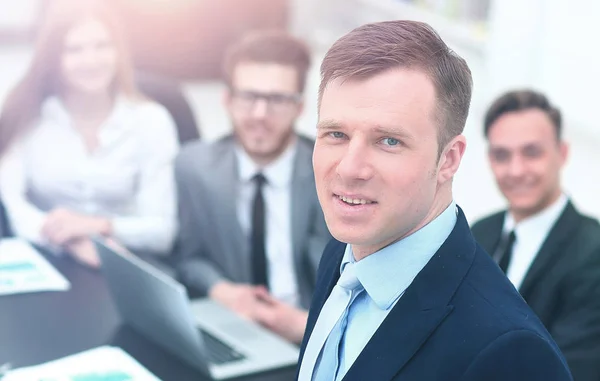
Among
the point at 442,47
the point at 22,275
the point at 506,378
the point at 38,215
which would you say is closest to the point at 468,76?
the point at 442,47

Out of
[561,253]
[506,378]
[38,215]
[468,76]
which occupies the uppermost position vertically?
[468,76]

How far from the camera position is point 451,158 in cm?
105

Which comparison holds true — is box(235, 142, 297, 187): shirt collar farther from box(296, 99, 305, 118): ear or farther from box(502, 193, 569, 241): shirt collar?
box(502, 193, 569, 241): shirt collar

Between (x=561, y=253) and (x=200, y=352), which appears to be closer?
(x=200, y=352)

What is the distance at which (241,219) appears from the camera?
8.91 ft

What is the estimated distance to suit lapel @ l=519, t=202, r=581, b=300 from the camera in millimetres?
1920

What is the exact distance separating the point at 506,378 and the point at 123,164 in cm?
236

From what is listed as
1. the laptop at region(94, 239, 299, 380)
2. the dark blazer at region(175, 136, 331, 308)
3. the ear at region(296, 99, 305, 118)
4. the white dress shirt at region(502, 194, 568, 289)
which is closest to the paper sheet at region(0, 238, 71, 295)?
the laptop at region(94, 239, 299, 380)

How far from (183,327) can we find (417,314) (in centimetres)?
69

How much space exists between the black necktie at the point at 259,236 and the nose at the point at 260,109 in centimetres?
19

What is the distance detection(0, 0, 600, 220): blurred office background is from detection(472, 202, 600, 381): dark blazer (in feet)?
1.74

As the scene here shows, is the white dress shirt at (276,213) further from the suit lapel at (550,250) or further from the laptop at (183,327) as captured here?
the suit lapel at (550,250)

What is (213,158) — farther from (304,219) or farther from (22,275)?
(22,275)

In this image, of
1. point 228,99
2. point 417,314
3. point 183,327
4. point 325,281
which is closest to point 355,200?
point 417,314
